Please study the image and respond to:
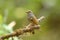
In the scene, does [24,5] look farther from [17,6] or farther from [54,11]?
[54,11]

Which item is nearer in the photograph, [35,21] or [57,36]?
[35,21]

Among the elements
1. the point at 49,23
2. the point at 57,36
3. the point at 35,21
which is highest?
the point at 49,23

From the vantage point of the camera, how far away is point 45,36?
2.96 m

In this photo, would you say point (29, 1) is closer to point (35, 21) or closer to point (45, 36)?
point (45, 36)

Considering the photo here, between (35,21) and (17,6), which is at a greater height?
(17,6)

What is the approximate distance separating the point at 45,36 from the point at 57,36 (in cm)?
16

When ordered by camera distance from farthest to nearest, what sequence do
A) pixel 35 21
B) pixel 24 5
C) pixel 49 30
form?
1. pixel 49 30
2. pixel 24 5
3. pixel 35 21

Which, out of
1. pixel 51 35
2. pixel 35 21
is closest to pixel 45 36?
pixel 51 35

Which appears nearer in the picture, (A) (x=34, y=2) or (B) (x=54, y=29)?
(A) (x=34, y=2)

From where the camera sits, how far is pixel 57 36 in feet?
9.52

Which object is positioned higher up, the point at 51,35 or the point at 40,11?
the point at 40,11

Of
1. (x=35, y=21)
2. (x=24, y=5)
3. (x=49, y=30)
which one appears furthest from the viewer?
(x=49, y=30)

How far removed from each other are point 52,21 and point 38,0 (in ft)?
1.21

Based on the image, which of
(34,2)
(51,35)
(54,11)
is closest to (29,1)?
(34,2)
